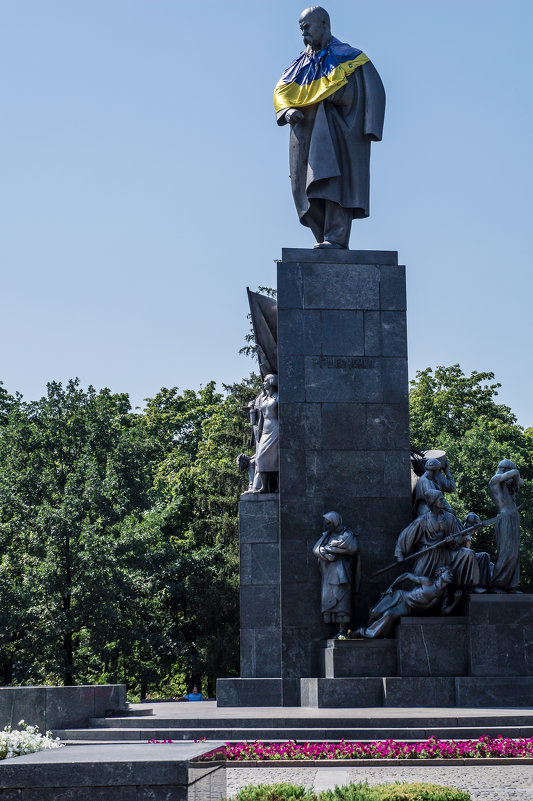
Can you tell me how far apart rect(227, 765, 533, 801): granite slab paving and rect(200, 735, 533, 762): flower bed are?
312 millimetres

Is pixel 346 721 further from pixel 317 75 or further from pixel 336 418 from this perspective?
pixel 317 75

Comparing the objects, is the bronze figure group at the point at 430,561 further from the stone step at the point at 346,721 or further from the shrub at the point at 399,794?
the shrub at the point at 399,794

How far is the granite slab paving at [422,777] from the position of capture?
1077cm

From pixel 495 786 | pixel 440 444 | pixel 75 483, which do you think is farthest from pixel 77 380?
pixel 495 786

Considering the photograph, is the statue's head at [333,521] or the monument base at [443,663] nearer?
the monument base at [443,663]

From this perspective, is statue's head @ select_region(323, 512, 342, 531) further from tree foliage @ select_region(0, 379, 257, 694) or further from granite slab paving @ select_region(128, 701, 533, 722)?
tree foliage @ select_region(0, 379, 257, 694)

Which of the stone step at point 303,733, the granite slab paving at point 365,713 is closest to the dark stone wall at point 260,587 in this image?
the granite slab paving at point 365,713

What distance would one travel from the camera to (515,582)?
18.2m

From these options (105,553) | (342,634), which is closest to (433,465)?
(342,634)

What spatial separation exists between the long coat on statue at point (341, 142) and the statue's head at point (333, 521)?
601 cm

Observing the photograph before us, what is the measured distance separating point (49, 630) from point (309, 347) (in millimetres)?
15841

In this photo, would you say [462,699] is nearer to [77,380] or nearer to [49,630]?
[49,630]

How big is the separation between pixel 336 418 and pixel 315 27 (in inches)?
300

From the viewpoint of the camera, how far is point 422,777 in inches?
464
